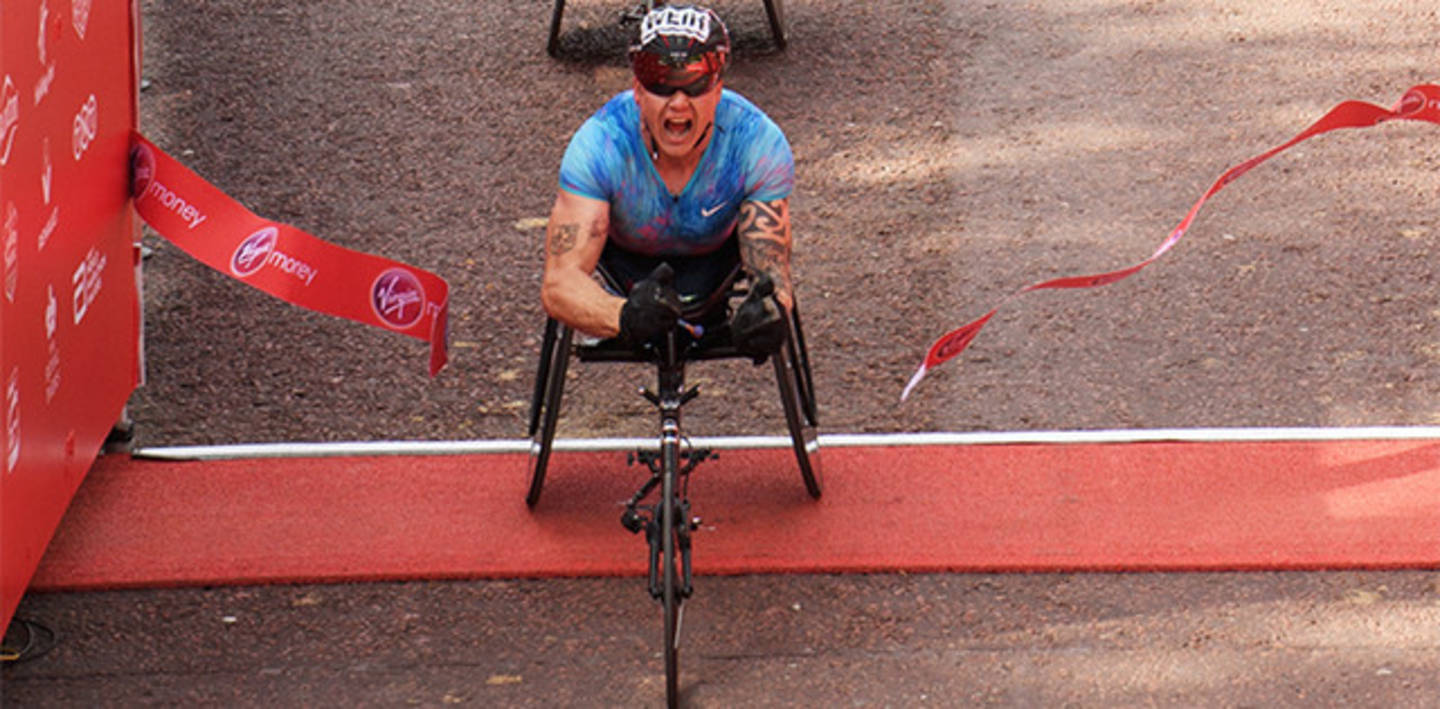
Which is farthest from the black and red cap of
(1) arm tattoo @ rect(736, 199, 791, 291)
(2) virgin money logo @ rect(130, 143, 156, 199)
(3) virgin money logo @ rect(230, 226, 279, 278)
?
(2) virgin money logo @ rect(130, 143, 156, 199)

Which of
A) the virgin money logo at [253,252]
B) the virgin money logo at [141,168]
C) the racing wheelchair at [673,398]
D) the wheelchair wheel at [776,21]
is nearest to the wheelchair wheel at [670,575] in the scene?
the racing wheelchair at [673,398]

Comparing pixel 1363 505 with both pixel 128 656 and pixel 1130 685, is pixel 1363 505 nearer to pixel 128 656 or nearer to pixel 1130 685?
pixel 1130 685

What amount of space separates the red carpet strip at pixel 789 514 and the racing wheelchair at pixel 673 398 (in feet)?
0.62

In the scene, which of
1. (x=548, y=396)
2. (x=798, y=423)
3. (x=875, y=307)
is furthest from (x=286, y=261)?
(x=875, y=307)

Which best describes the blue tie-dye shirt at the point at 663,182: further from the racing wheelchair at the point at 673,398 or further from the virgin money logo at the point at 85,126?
the virgin money logo at the point at 85,126

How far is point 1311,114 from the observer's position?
31.6 feet

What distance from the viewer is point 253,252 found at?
6383 mm

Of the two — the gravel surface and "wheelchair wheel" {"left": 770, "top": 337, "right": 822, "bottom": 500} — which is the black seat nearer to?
"wheelchair wheel" {"left": 770, "top": 337, "right": 822, "bottom": 500}

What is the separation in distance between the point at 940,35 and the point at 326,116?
11.1ft

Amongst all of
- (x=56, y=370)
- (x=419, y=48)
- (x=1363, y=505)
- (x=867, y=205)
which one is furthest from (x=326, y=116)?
(x=1363, y=505)

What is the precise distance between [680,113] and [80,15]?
1924mm

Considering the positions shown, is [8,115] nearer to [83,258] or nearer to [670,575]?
[83,258]

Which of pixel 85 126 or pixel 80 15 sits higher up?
pixel 80 15

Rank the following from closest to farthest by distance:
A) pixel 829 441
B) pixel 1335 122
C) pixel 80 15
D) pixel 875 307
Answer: pixel 80 15 → pixel 1335 122 → pixel 829 441 → pixel 875 307
